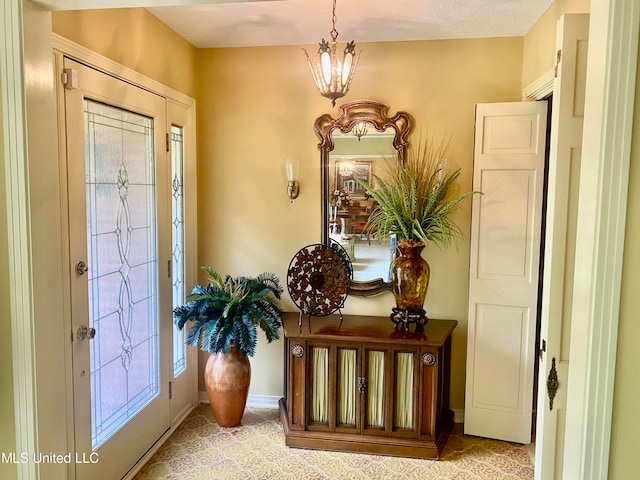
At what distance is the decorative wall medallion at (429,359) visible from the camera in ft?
9.67

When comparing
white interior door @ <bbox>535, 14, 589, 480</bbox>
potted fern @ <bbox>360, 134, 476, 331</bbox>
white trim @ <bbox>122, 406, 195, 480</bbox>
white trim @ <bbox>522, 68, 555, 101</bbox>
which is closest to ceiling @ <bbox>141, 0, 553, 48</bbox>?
white trim @ <bbox>522, 68, 555, 101</bbox>

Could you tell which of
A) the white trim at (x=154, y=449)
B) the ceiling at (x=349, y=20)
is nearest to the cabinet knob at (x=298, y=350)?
the white trim at (x=154, y=449)

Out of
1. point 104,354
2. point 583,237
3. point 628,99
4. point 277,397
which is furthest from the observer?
point 277,397

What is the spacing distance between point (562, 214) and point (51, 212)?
185 cm

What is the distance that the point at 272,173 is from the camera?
3.56 meters

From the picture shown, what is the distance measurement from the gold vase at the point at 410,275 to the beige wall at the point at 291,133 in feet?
1.29

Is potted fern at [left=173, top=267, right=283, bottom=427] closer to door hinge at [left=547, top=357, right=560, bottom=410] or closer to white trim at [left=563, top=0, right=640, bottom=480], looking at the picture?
door hinge at [left=547, top=357, right=560, bottom=410]

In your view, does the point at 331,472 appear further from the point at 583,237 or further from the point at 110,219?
the point at 583,237

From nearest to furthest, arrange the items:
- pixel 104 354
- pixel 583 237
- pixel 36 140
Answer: pixel 583 237 → pixel 36 140 → pixel 104 354

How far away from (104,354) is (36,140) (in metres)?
1.30

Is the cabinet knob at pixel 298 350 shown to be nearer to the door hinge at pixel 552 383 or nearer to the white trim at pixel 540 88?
the door hinge at pixel 552 383

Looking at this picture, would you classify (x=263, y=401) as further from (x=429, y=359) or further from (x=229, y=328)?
(x=429, y=359)

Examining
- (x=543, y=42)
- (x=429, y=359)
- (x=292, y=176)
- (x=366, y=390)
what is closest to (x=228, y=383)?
(x=366, y=390)

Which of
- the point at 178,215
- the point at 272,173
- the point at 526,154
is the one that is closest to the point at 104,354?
the point at 178,215
